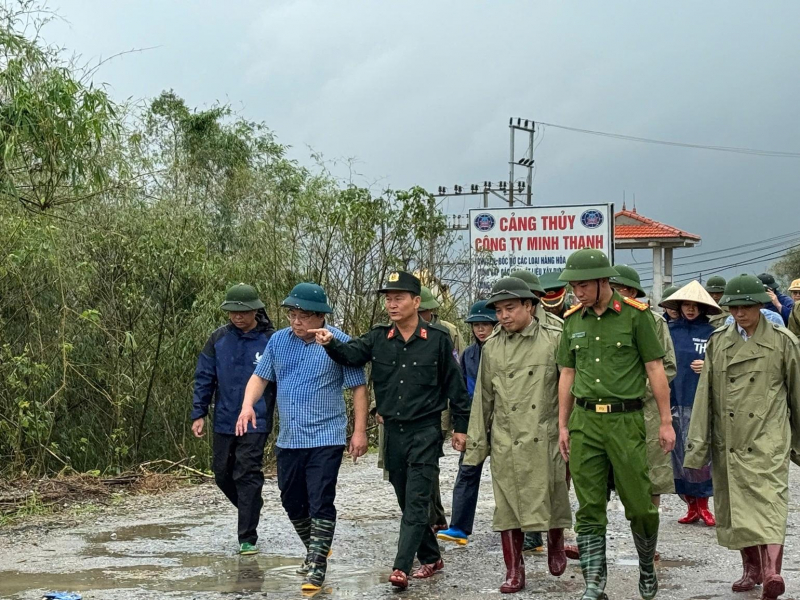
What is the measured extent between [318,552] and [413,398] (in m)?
1.10

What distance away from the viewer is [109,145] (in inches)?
532

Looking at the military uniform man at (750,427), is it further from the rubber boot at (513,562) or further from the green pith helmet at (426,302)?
the green pith helmet at (426,302)

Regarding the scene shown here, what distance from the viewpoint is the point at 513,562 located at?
7125 mm

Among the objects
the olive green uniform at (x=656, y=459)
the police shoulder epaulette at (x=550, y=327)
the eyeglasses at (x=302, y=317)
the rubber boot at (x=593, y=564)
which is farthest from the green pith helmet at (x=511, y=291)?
the rubber boot at (x=593, y=564)

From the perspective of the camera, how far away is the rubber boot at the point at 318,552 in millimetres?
7066

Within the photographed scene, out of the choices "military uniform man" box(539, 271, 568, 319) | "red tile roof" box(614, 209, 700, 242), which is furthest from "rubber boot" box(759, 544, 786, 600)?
"red tile roof" box(614, 209, 700, 242)

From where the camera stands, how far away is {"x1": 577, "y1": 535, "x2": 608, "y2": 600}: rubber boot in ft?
21.2

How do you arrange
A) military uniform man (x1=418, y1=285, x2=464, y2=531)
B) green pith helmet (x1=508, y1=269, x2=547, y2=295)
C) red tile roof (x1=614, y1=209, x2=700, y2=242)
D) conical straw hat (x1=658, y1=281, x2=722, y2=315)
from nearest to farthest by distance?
1. green pith helmet (x1=508, y1=269, x2=547, y2=295)
2. military uniform man (x1=418, y1=285, x2=464, y2=531)
3. conical straw hat (x1=658, y1=281, x2=722, y2=315)
4. red tile roof (x1=614, y1=209, x2=700, y2=242)

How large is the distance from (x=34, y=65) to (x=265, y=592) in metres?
4.92

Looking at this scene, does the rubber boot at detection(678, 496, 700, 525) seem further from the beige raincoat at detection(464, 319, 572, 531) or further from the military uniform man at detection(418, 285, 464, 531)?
the beige raincoat at detection(464, 319, 572, 531)

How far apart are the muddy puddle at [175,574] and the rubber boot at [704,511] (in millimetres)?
3074

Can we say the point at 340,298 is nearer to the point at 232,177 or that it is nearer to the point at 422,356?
the point at 232,177

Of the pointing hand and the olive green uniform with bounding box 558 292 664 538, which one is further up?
the pointing hand

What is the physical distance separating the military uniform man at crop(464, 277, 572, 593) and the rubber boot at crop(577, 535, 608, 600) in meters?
0.53
